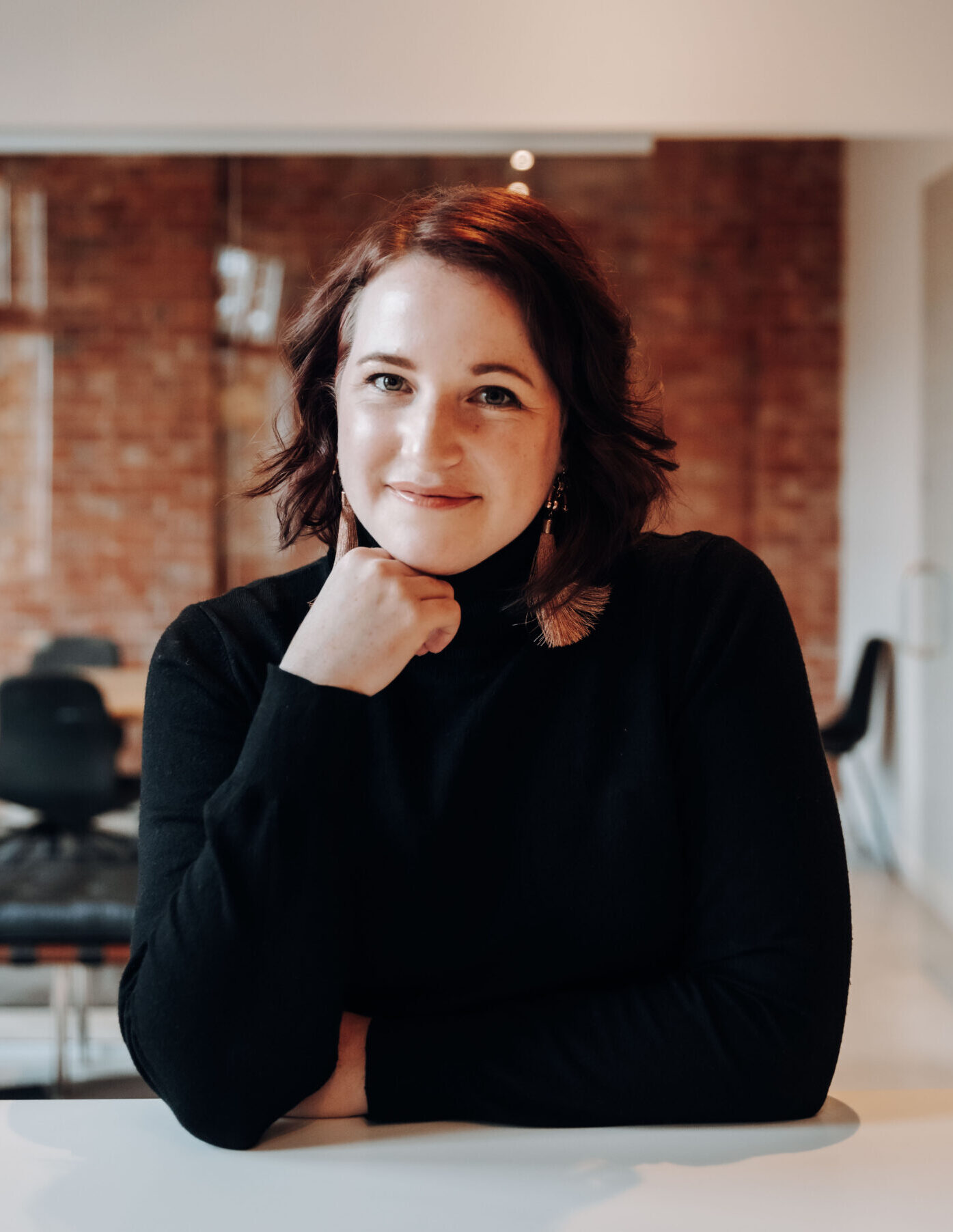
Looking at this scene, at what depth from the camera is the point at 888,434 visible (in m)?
4.95

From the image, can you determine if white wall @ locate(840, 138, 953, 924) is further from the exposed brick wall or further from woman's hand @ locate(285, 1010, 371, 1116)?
woman's hand @ locate(285, 1010, 371, 1116)

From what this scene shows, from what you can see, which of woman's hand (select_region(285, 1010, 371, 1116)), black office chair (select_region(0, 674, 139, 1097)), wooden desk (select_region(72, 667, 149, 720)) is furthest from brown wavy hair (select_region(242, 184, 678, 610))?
wooden desk (select_region(72, 667, 149, 720))

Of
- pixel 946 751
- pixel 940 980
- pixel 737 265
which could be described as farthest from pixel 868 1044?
pixel 737 265

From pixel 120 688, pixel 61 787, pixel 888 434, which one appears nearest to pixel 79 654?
pixel 120 688

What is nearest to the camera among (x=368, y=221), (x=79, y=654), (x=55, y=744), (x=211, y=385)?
(x=368, y=221)

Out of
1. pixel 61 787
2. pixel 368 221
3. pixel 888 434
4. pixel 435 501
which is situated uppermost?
pixel 888 434

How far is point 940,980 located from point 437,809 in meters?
3.08

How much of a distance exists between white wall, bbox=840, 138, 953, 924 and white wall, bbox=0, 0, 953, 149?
131cm

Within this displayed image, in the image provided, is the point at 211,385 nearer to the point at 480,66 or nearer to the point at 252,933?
the point at 480,66

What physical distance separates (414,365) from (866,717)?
425 centimetres

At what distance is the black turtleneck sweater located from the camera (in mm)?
958

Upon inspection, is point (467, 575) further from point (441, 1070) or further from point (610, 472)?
point (441, 1070)

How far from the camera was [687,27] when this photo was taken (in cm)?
276

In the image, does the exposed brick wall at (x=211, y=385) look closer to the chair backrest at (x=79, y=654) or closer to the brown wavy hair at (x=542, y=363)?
the chair backrest at (x=79, y=654)
